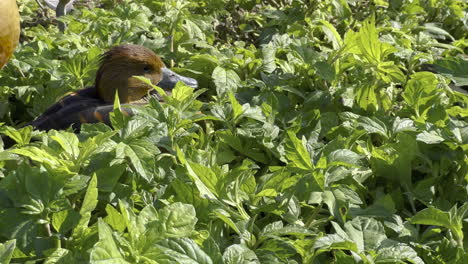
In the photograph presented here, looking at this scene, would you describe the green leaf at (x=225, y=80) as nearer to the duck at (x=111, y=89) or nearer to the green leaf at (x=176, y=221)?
the duck at (x=111, y=89)

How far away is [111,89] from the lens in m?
3.20

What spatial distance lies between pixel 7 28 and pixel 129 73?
0.67m

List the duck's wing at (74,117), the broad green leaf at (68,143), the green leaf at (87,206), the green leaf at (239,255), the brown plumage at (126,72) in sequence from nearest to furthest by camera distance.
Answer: the green leaf at (239,255)
the green leaf at (87,206)
the broad green leaf at (68,143)
the duck's wing at (74,117)
the brown plumage at (126,72)

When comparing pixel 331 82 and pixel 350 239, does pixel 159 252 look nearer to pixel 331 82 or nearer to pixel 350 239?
pixel 350 239

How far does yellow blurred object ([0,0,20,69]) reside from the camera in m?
2.77

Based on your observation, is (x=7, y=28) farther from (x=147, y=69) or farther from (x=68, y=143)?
(x=68, y=143)

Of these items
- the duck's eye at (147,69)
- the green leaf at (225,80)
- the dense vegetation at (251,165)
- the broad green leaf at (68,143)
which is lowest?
the duck's eye at (147,69)

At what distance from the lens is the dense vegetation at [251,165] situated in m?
1.75

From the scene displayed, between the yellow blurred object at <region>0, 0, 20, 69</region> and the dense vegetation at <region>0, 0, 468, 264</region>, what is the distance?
453mm

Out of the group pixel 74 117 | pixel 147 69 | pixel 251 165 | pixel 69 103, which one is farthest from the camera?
pixel 147 69

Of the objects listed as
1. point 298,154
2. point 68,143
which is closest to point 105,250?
point 68,143

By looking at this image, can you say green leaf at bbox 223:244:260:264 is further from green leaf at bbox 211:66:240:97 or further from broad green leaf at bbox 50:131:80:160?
green leaf at bbox 211:66:240:97

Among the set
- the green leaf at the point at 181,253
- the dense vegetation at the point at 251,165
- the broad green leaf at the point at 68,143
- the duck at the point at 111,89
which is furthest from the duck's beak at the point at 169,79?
the green leaf at the point at 181,253

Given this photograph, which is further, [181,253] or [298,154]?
[298,154]
